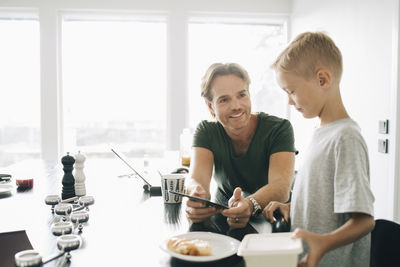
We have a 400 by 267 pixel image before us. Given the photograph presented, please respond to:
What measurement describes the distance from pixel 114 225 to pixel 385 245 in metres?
0.83

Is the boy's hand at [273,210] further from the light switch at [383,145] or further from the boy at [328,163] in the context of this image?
the light switch at [383,145]

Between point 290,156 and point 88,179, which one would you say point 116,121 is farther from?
point 290,156

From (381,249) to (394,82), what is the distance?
5.09ft

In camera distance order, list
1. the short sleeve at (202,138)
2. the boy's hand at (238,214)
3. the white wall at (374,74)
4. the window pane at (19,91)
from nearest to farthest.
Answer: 1. the boy's hand at (238,214)
2. the short sleeve at (202,138)
3. the white wall at (374,74)
4. the window pane at (19,91)

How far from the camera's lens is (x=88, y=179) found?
201cm

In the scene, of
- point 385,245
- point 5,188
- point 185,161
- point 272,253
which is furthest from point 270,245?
point 185,161

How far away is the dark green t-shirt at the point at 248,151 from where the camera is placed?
1.67 metres

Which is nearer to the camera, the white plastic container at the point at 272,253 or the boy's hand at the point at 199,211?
the white plastic container at the point at 272,253

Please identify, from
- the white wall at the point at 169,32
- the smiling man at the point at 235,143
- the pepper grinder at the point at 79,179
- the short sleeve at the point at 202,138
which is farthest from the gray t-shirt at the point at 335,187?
the white wall at the point at 169,32

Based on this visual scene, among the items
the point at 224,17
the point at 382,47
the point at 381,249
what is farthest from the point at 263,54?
the point at 381,249

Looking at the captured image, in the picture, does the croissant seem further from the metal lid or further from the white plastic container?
the metal lid

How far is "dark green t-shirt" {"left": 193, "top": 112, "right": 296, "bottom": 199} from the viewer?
1670 millimetres

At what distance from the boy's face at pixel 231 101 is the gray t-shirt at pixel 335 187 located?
1.86ft

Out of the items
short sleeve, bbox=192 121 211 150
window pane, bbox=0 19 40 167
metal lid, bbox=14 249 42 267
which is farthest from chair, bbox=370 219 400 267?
window pane, bbox=0 19 40 167
